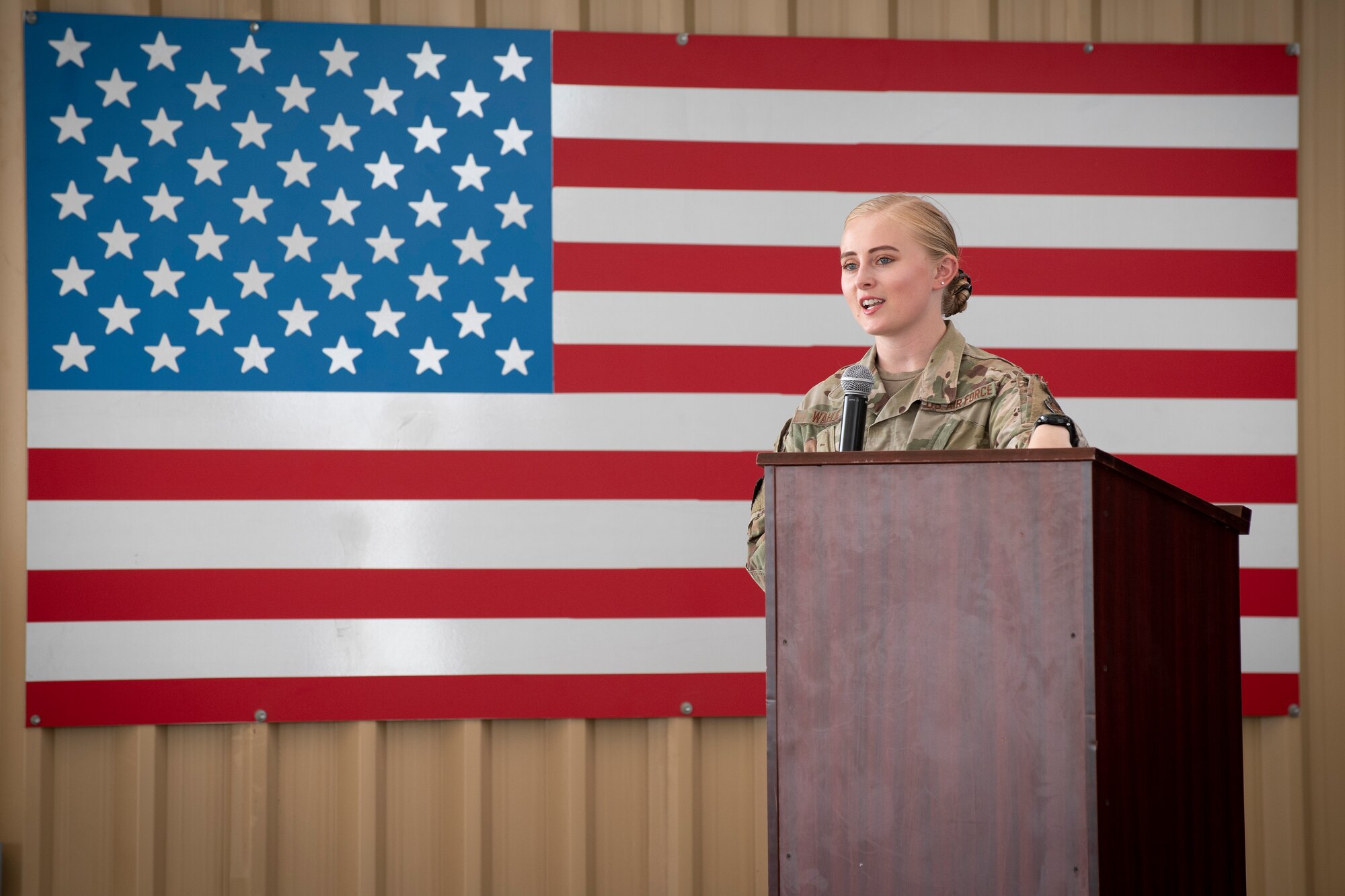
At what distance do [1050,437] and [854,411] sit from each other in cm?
23

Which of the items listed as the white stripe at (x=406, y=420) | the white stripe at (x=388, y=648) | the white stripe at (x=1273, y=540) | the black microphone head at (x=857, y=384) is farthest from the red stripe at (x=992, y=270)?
the black microphone head at (x=857, y=384)

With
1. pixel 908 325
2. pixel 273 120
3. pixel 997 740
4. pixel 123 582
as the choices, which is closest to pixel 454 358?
pixel 273 120

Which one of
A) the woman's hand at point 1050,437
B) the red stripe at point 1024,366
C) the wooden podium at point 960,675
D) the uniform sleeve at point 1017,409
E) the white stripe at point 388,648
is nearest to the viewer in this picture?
the wooden podium at point 960,675

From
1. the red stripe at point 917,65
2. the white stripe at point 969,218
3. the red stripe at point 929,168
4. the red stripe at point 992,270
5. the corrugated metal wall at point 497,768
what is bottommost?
the corrugated metal wall at point 497,768

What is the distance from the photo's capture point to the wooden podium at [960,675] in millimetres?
1061

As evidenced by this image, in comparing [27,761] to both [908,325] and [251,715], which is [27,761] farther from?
[908,325]

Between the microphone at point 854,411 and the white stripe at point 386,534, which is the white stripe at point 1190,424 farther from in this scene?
the microphone at point 854,411

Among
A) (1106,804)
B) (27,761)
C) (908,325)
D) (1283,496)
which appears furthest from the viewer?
(1283,496)

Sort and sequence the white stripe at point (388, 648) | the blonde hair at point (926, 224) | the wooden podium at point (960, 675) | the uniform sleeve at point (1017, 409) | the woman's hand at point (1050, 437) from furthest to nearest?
the white stripe at point (388, 648) < the blonde hair at point (926, 224) < the uniform sleeve at point (1017, 409) < the woman's hand at point (1050, 437) < the wooden podium at point (960, 675)

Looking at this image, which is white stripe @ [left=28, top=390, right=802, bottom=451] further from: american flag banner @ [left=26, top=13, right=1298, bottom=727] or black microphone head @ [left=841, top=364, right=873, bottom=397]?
black microphone head @ [left=841, top=364, right=873, bottom=397]

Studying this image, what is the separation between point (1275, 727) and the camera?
8.61 feet

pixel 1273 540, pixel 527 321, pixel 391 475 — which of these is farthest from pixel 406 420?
pixel 1273 540

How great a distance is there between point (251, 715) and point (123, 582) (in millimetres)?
438

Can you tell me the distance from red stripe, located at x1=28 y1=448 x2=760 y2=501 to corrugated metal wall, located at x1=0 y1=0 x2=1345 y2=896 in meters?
0.19
